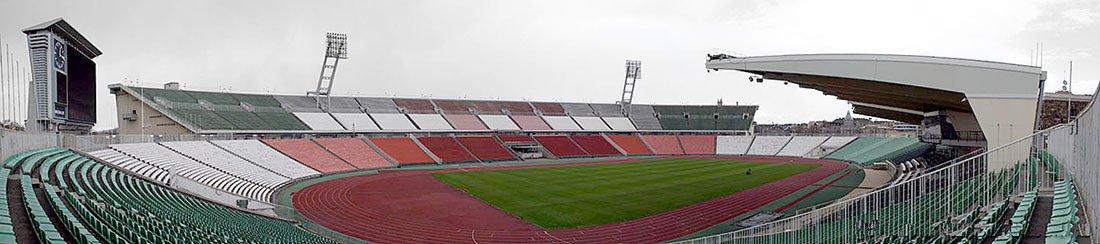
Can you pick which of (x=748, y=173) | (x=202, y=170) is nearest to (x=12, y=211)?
(x=202, y=170)

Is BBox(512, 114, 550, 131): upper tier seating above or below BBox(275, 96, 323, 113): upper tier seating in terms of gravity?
below

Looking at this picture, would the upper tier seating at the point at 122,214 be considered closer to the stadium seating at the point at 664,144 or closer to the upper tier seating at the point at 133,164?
the upper tier seating at the point at 133,164

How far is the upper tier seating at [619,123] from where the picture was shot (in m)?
61.5

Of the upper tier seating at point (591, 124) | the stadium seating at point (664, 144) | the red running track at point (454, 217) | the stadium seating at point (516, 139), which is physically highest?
the upper tier seating at point (591, 124)

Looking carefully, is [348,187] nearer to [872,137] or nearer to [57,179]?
[57,179]

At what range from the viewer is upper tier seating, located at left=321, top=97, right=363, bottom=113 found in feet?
162

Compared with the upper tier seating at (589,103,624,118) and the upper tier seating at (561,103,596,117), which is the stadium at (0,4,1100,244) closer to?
the upper tier seating at (561,103,596,117)

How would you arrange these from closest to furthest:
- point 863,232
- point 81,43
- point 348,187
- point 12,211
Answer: point 12,211
point 863,232
point 81,43
point 348,187

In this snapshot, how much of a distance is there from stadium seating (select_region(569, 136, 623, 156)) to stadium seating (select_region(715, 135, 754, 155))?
10.6m

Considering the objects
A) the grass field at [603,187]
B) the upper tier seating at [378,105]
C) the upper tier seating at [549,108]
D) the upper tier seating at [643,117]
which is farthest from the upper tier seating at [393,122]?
the upper tier seating at [643,117]

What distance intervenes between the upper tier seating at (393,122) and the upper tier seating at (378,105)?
0.88m

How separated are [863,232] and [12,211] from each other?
15314 mm

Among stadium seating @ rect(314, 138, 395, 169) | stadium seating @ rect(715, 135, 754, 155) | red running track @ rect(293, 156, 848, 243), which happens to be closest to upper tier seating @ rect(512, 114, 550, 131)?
stadium seating @ rect(715, 135, 754, 155)

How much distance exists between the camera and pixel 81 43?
21.8 m
